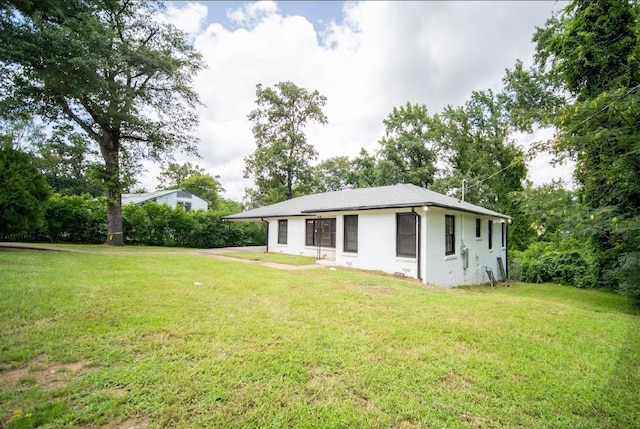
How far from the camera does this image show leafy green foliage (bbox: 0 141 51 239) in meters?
10.1

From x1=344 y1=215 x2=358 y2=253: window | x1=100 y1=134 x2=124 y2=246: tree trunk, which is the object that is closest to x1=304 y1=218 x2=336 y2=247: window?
x1=344 y1=215 x2=358 y2=253: window

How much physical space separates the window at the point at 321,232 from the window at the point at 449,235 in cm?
552

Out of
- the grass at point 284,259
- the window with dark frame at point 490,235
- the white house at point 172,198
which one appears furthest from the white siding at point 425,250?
the white house at point 172,198

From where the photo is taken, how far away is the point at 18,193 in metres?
10.3

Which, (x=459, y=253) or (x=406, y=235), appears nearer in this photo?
(x=406, y=235)

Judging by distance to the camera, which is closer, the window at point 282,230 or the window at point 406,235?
the window at point 406,235

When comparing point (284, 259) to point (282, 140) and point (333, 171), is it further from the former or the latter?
point (333, 171)

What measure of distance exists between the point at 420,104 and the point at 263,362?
31.0m

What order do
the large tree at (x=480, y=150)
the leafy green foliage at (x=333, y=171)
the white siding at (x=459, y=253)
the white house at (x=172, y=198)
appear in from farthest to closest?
1. the leafy green foliage at (x=333, y=171)
2. the white house at (x=172, y=198)
3. the large tree at (x=480, y=150)
4. the white siding at (x=459, y=253)

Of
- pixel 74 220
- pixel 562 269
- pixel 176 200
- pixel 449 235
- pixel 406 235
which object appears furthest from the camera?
pixel 176 200

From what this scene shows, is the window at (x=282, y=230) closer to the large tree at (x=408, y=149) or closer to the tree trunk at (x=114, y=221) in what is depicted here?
the tree trunk at (x=114, y=221)

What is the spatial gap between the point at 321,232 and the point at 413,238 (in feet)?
20.4

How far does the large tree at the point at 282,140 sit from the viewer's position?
96.9ft

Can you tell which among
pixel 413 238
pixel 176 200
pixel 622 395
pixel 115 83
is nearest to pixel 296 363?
pixel 622 395
